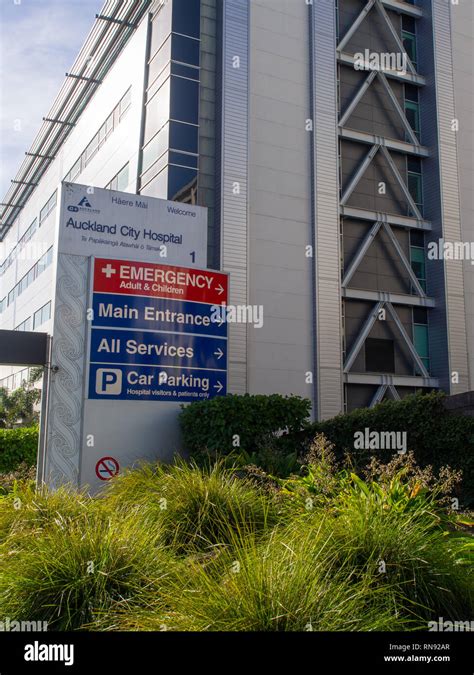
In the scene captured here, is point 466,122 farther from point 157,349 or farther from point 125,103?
point 157,349

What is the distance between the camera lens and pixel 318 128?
27.0m

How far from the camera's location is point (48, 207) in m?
45.6

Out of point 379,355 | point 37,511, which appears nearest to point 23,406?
point 379,355

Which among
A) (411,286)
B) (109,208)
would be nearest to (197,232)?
(109,208)

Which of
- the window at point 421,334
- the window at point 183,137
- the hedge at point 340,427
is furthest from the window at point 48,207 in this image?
the hedge at point 340,427

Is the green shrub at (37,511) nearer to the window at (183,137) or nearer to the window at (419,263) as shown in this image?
the window at (183,137)

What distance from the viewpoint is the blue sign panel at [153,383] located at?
14.8 meters

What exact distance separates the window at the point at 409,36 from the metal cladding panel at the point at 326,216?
471cm

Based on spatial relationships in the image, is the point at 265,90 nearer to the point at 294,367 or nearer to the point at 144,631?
the point at 294,367

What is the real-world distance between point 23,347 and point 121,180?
1639 centimetres

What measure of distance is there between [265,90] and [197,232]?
1200 cm

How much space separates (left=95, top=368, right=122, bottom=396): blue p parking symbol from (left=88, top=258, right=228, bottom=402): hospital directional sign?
0.02m

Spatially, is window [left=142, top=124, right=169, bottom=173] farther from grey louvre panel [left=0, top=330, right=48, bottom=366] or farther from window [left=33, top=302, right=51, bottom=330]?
window [left=33, top=302, right=51, bottom=330]

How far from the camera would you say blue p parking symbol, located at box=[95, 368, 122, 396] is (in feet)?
48.4
